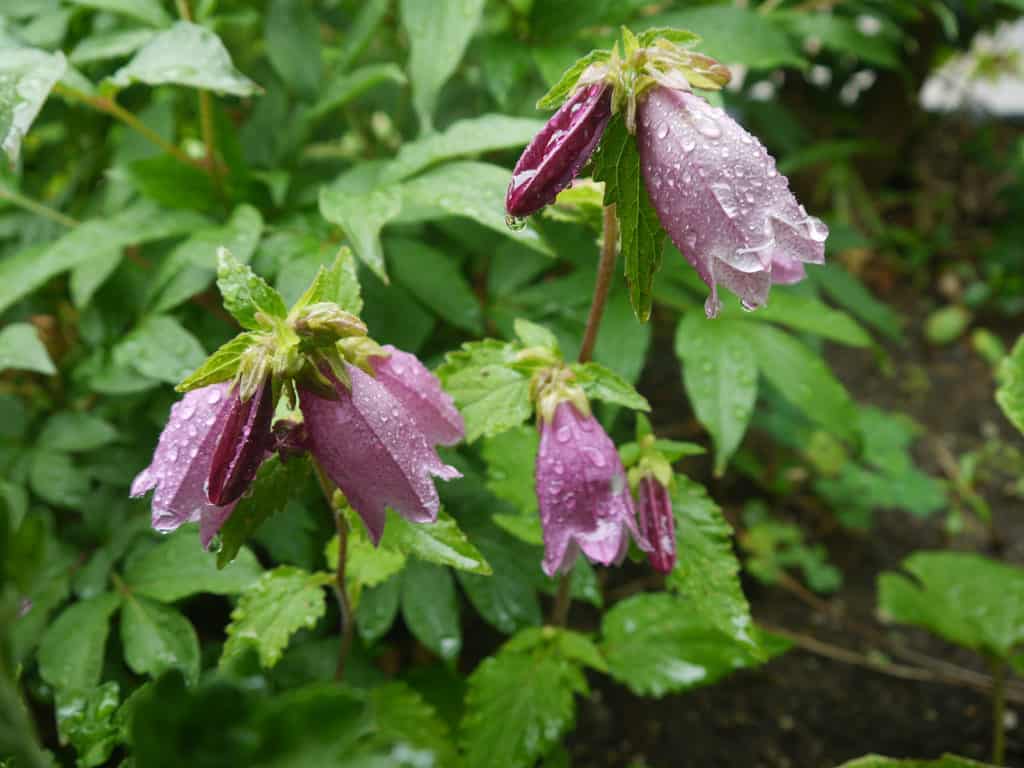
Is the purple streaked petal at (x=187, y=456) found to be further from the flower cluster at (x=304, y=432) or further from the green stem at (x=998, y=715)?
the green stem at (x=998, y=715)

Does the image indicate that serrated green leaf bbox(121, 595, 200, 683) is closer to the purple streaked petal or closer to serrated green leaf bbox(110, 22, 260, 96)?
the purple streaked petal

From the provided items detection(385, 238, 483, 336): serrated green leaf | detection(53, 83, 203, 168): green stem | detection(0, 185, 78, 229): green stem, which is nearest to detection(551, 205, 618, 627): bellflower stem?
detection(385, 238, 483, 336): serrated green leaf

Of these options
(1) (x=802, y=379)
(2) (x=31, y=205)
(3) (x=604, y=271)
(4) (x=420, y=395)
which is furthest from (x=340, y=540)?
(2) (x=31, y=205)

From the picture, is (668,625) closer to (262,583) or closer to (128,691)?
(262,583)

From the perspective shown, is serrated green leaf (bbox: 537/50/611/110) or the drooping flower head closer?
serrated green leaf (bbox: 537/50/611/110)

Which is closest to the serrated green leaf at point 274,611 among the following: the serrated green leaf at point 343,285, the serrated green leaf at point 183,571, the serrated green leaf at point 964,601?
the serrated green leaf at point 183,571

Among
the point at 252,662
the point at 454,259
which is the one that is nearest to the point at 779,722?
the point at 454,259
